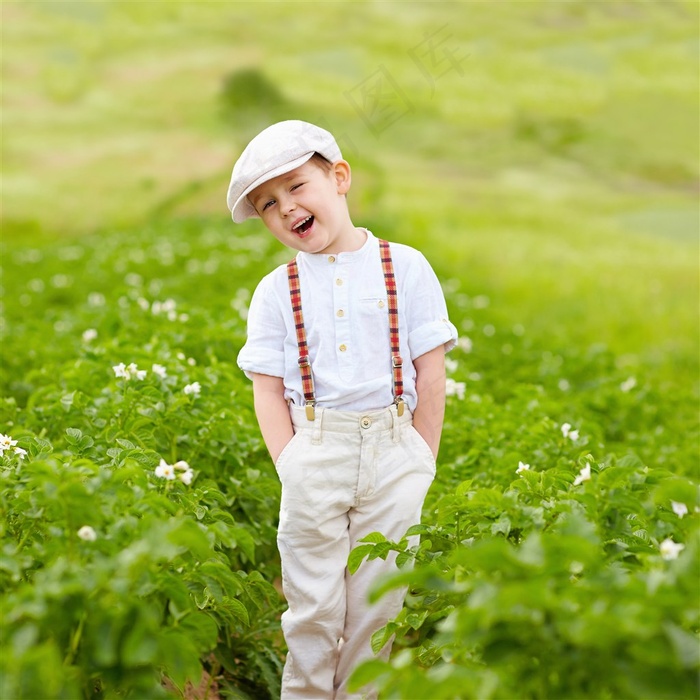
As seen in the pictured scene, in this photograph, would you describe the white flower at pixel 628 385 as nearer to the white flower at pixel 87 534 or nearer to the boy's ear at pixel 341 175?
the boy's ear at pixel 341 175

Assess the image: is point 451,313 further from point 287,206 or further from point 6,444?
point 6,444

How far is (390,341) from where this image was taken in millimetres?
3285

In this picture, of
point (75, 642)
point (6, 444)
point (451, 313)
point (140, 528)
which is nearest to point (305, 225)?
point (6, 444)

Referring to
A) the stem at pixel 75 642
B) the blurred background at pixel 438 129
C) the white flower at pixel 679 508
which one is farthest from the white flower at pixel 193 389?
the blurred background at pixel 438 129

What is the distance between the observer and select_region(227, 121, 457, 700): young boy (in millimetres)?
3207

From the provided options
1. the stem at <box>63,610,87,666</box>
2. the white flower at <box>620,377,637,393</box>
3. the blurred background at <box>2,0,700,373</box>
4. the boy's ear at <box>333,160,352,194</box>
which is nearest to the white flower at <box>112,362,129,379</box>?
the boy's ear at <box>333,160,352,194</box>

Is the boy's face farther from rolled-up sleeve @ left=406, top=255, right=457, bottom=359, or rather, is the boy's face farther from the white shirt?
rolled-up sleeve @ left=406, top=255, right=457, bottom=359

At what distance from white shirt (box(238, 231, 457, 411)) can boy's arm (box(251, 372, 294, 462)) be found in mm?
38

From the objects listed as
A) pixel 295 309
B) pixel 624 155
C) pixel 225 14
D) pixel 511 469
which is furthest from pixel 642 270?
pixel 225 14

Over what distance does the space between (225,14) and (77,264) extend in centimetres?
2061

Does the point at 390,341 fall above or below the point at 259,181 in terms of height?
below

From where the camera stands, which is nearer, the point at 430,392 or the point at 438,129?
the point at 430,392

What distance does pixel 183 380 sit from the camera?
4.18m

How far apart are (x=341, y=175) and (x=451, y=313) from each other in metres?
Result: 5.78
